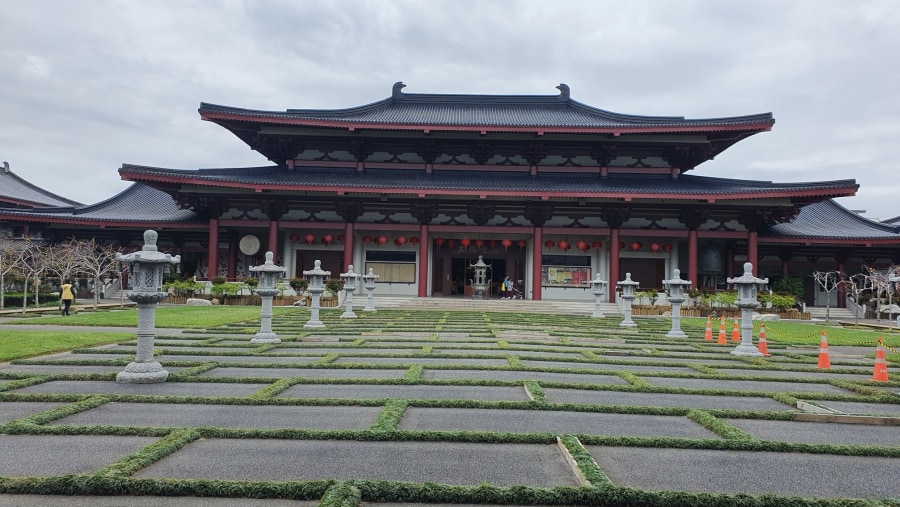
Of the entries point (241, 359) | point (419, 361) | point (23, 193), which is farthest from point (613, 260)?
point (23, 193)

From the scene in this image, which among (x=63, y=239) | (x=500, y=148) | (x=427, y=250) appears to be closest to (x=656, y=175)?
(x=500, y=148)

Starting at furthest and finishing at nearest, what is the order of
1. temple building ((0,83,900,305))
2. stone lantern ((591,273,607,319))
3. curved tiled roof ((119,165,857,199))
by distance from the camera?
1. temple building ((0,83,900,305))
2. curved tiled roof ((119,165,857,199))
3. stone lantern ((591,273,607,319))

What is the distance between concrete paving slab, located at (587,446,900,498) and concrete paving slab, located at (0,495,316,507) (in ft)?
8.38

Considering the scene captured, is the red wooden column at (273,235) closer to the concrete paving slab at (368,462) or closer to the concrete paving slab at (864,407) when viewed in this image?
the concrete paving slab at (368,462)

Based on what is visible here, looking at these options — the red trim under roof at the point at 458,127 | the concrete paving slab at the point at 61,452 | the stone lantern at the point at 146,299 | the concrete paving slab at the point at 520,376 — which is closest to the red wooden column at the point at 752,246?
the red trim under roof at the point at 458,127

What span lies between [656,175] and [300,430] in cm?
2667

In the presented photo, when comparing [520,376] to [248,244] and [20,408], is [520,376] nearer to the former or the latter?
[20,408]

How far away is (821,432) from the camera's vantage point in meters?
5.66

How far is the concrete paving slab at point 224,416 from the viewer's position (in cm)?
543

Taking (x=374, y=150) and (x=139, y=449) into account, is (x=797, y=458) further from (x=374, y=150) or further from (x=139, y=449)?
(x=374, y=150)

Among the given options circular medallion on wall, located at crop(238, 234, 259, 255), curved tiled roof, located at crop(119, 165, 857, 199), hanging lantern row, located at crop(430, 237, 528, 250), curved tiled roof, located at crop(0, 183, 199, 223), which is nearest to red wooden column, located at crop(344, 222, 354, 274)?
curved tiled roof, located at crop(119, 165, 857, 199)

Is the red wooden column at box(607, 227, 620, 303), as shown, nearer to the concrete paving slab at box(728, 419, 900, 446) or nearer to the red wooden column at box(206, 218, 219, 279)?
the red wooden column at box(206, 218, 219, 279)

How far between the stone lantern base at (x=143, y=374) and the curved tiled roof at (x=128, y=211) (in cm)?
2225

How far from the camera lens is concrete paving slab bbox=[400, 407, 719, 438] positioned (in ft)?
17.8
